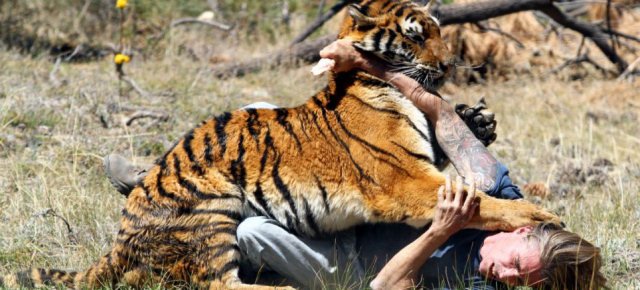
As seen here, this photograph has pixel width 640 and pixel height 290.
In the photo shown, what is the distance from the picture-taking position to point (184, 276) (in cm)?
403

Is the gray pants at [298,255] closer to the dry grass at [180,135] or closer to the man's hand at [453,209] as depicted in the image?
the man's hand at [453,209]

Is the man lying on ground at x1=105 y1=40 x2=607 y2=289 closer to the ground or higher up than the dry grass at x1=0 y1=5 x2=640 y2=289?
higher up

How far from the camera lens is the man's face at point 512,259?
148 inches

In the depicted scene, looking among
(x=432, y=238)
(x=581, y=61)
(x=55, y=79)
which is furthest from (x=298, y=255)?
(x=581, y=61)

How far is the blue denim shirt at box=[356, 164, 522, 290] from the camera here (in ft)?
13.4

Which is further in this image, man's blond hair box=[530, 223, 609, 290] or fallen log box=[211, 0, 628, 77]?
fallen log box=[211, 0, 628, 77]

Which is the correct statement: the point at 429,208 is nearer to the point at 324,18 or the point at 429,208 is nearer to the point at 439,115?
the point at 439,115

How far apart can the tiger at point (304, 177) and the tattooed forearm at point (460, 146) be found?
0.08 metres

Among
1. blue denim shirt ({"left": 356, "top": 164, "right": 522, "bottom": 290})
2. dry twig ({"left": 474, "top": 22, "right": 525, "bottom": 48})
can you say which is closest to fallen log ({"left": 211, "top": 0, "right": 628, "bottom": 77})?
dry twig ({"left": 474, "top": 22, "right": 525, "bottom": 48})

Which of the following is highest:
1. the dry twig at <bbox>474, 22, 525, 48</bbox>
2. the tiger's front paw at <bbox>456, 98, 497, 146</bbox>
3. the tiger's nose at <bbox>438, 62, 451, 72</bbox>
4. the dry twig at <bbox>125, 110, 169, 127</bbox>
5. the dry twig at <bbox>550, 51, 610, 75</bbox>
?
the tiger's nose at <bbox>438, 62, 451, 72</bbox>

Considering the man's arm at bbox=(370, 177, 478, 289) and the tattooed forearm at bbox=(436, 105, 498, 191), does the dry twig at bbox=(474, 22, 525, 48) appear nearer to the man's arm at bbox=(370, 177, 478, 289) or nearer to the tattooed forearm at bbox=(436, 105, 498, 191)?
the tattooed forearm at bbox=(436, 105, 498, 191)

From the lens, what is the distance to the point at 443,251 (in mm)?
4219

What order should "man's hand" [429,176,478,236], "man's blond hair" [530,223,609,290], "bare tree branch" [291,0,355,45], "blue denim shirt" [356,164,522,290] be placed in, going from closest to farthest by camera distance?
"man's blond hair" [530,223,609,290] < "man's hand" [429,176,478,236] < "blue denim shirt" [356,164,522,290] < "bare tree branch" [291,0,355,45]

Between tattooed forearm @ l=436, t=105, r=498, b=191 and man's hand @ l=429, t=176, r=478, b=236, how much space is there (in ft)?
1.60
